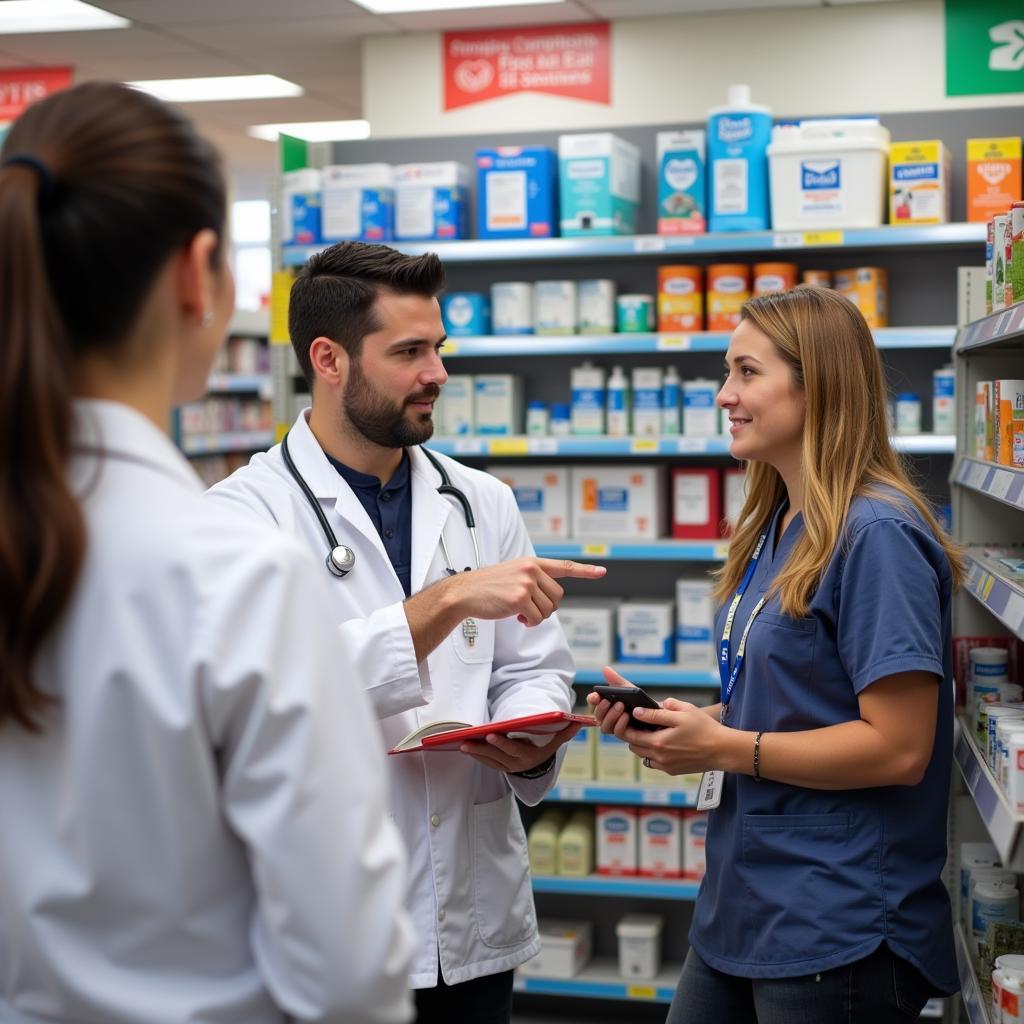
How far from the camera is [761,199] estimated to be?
4223mm

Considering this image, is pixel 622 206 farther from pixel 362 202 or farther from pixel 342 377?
pixel 342 377

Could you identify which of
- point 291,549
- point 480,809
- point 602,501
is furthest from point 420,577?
point 602,501

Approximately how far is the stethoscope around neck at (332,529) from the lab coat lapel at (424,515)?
0.02 m

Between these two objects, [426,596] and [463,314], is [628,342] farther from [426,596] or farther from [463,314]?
[426,596]

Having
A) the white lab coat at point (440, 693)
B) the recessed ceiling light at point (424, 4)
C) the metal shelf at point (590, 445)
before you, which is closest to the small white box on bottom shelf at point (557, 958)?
the metal shelf at point (590, 445)

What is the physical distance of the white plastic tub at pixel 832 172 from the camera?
4.10 meters

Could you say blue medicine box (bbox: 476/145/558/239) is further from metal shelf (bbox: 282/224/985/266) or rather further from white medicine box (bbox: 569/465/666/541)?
white medicine box (bbox: 569/465/666/541)

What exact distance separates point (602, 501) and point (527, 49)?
2698 mm

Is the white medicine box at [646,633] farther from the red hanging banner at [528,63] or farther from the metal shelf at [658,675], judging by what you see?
the red hanging banner at [528,63]

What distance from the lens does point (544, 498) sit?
15.0ft

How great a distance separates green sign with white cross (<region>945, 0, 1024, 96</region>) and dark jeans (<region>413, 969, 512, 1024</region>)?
468 centimetres

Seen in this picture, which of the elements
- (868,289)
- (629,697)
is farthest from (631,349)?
(629,697)

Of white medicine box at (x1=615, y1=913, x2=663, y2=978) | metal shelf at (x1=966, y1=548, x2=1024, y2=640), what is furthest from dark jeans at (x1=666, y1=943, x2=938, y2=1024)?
white medicine box at (x1=615, y1=913, x2=663, y2=978)

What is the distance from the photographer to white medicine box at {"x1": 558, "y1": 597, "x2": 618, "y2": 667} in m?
4.45
